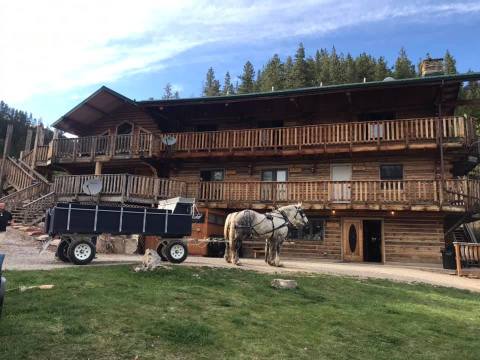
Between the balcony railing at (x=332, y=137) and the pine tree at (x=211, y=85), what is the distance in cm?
5024

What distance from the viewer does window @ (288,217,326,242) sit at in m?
22.9

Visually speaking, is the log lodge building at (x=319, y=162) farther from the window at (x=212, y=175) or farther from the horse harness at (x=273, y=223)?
the horse harness at (x=273, y=223)

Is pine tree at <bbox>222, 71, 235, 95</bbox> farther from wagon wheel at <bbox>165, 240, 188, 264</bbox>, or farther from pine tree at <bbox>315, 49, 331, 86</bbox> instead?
wagon wheel at <bbox>165, 240, 188, 264</bbox>

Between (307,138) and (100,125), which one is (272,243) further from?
(100,125)

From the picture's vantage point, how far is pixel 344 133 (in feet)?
73.0

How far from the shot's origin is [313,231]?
23.1 m

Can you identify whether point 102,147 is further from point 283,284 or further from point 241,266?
point 283,284

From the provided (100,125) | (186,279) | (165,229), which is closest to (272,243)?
(165,229)

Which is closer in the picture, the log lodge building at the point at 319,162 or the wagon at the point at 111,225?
the wagon at the point at 111,225

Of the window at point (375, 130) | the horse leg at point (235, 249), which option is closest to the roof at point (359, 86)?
the window at point (375, 130)

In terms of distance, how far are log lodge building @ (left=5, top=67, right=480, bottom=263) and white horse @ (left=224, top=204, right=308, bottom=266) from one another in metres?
5.94

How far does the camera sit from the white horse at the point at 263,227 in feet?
48.9

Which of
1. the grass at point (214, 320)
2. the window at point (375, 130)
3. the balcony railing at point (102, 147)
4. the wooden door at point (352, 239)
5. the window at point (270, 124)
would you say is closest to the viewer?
the grass at point (214, 320)

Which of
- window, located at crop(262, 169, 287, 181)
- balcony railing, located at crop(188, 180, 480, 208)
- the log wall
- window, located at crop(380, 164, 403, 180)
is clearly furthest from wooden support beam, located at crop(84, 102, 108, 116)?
window, located at crop(380, 164, 403, 180)
